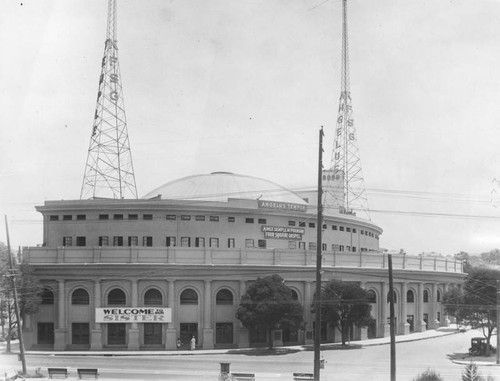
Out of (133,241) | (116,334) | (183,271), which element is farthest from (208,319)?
(133,241)

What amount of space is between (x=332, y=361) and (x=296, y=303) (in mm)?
6712

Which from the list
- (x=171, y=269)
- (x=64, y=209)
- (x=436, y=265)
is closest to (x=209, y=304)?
(x=171, y=269)

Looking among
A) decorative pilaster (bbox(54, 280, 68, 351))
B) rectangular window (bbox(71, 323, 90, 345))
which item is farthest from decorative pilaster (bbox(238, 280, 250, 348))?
decorative pilaster (bbox(54, 280, 68, 351))

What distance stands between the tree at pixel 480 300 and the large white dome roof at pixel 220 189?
2230cm

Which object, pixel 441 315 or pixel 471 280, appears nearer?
pixel 471 280

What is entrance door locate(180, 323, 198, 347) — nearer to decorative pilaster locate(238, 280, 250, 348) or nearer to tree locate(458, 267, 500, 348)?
decorative pilaster locate(238, 280, 250, 348)

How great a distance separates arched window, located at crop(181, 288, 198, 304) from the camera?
5322 cm

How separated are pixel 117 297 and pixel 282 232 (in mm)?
19105

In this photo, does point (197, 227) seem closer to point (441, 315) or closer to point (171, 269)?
point (171, 269)

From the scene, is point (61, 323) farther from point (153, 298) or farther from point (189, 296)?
point (189, 296)

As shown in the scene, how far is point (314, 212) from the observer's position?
217ft

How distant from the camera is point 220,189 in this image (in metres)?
67.3

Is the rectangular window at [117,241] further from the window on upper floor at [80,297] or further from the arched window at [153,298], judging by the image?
the arched window at [153,298]

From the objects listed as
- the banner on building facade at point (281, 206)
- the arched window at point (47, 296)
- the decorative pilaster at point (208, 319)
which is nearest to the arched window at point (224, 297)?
the decorative pilaster at point (208, 319)
